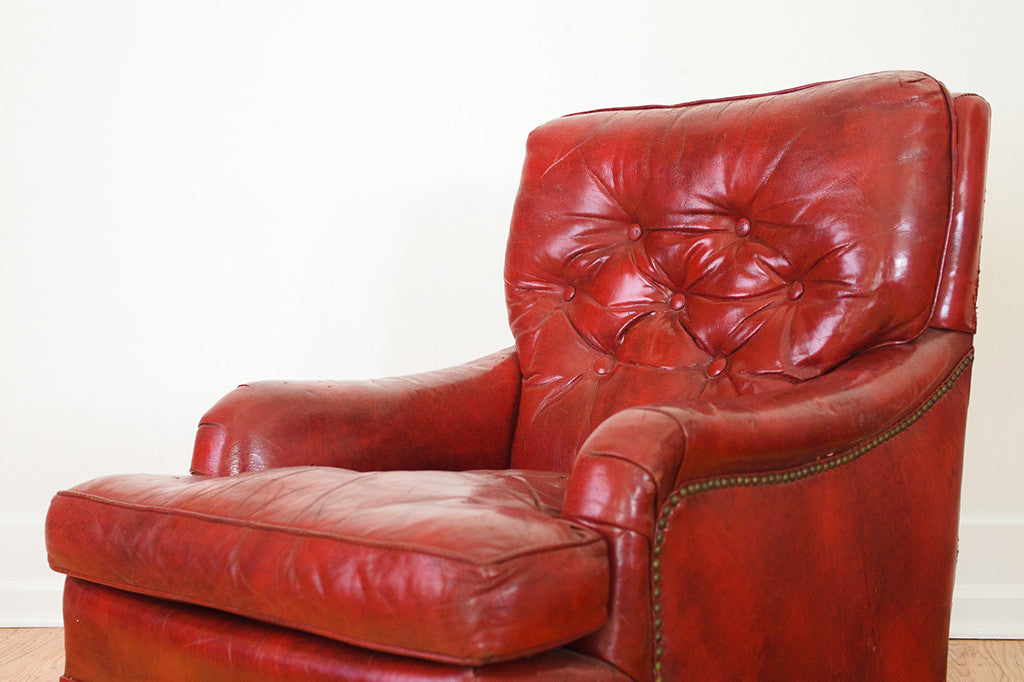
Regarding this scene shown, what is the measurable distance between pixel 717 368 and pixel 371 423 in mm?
547

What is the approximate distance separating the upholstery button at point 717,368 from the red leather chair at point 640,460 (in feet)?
0.04

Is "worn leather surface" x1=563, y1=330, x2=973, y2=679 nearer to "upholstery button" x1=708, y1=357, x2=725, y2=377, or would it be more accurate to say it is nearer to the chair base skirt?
the chair base skirt

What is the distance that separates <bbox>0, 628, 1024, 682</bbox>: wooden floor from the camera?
2.13 metres

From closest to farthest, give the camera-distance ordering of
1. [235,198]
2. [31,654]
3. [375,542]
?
[375,542] < [31,654] < [235,198]

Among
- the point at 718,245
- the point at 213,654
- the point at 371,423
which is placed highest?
the point at 718,245

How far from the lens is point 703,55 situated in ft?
8.05

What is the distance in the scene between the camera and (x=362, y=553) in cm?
105

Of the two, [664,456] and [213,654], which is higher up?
[664,456]

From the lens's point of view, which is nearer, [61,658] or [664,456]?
[664,456]

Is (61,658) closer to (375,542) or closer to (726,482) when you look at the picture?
(375,542)

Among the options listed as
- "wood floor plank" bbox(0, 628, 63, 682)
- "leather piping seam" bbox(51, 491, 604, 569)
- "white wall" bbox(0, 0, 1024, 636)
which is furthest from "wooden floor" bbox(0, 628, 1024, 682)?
"leather piping seam" bbox(51, 491, 604, 569)

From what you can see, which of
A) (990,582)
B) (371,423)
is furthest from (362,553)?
(990,582)

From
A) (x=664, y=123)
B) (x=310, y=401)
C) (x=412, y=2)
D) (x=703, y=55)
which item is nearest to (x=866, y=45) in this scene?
(x=703, y=55)

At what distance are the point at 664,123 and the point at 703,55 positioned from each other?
2.48 feet
